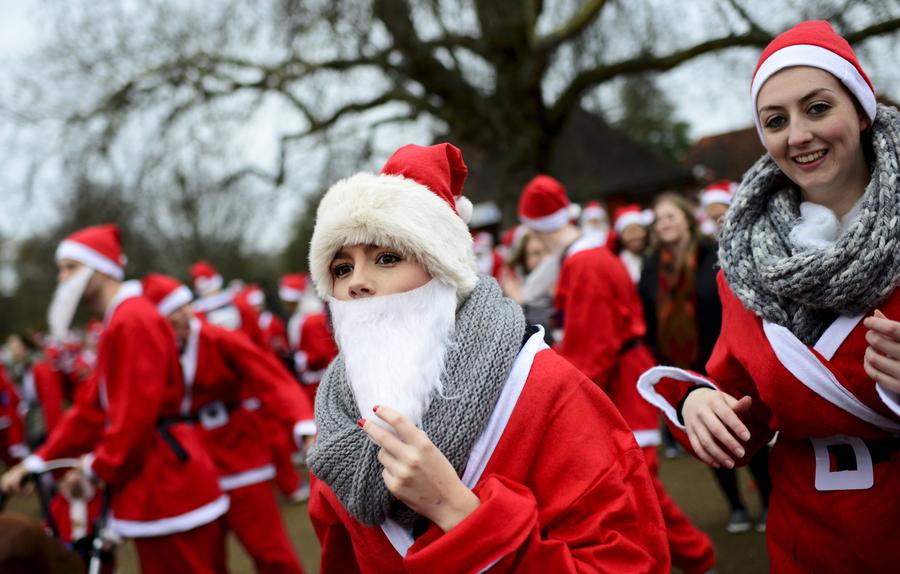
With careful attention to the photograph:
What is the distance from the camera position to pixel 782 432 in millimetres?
2104

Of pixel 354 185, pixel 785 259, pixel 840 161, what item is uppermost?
pixel 840 161

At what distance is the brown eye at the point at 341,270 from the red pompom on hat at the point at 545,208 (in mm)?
3185

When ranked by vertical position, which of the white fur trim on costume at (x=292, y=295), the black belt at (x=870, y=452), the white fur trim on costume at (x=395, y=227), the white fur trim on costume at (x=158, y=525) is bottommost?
the white fur trim on costume at (x=292, y=295)

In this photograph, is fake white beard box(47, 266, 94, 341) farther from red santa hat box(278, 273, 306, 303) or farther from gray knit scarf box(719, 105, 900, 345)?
red santa hat box(278, 273, 306, 303)

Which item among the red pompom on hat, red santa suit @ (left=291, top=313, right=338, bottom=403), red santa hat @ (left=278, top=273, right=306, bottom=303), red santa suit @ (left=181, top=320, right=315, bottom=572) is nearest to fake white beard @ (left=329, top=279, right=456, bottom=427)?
red santa suit @ (left=181, top=320, right=315, bottom=572)

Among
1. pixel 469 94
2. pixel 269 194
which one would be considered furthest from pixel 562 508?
pixel 269 194

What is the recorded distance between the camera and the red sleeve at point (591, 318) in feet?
14.5

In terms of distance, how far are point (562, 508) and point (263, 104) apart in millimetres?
11086

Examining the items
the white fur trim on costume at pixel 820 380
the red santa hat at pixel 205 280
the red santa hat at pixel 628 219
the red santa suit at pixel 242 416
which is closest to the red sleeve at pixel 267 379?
the red santa suit at pixel 242 416

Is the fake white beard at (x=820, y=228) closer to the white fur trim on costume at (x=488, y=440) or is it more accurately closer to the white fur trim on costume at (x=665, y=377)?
the white fur trim on costume at (x=665, y=377)

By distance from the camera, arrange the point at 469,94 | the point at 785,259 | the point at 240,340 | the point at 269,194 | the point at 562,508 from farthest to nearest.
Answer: the point at 269,194 < the point at 469,94 < the point at 240,340 < the point at 785,259 < the point at 562,508

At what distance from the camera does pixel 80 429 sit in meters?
4.11

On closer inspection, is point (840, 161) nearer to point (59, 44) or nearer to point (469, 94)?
point (469, 94)

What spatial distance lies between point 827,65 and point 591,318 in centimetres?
265
